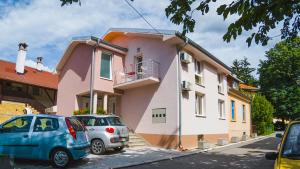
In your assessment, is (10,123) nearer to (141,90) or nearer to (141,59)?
(141,90)

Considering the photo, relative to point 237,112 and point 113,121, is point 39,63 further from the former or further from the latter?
point 113,121

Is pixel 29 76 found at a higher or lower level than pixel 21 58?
lower

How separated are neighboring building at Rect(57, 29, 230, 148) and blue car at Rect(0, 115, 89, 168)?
23.6 feet

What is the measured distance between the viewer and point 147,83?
18109 mm

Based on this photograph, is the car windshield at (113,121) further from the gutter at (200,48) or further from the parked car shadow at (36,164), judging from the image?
the gutter at (200,48)

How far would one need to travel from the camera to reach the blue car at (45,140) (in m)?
9.94

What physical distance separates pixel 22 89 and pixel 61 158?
787 inches

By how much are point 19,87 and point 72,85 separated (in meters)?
10.3

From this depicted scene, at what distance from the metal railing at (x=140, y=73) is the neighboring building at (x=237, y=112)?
34.2ft

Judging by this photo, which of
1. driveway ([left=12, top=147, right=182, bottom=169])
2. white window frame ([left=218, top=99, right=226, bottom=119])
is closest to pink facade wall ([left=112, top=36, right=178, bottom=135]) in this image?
driveway ([left=12, top=147, right=182, bottom=169])

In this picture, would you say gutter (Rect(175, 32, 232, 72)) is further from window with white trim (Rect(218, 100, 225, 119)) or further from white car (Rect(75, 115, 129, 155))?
white car (Rect(75, 115, 129, 155))

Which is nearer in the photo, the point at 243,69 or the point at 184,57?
the point at 184,57

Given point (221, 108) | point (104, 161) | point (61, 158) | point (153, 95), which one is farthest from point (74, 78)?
point (221, 108)

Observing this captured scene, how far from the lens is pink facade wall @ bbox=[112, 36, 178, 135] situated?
56.0 feet
